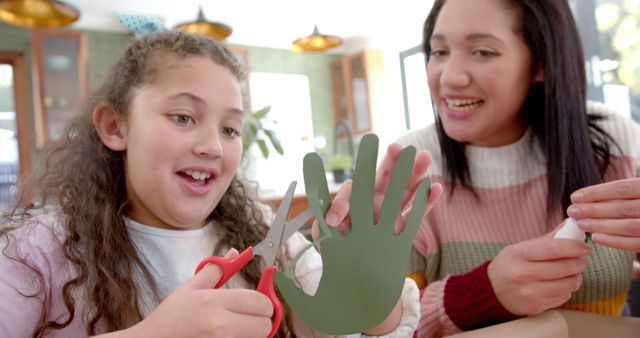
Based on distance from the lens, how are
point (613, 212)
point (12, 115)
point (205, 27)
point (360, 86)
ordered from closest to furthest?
1. point (613, 212)
2. point (205, 27)
3. point (12, 115)
4. point (360, 86)

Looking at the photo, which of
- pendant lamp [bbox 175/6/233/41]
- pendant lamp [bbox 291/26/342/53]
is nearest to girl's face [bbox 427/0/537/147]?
pendant lamp [bbox 175/6/233/41]

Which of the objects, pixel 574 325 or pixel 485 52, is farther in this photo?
pixel 485 52

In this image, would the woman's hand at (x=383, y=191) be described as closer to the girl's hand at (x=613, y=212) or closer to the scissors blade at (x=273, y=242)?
the scissors blade at (x=273, y=242)

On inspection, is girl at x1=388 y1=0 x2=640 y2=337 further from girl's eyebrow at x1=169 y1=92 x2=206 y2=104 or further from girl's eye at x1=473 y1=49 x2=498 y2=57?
girl's eyebrow at x1=169 y1=92 x2=206 y2=104

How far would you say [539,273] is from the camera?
607mm

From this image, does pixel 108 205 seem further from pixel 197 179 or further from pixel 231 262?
pixel 231 262

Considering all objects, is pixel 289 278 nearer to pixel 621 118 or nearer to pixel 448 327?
pixel 448 327

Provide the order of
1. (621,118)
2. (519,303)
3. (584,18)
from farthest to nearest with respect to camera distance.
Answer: (584,18)
(621,118)
(519,303)

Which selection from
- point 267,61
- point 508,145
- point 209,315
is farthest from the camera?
point 267,61

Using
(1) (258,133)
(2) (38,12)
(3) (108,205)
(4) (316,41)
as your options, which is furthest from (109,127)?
(4) (316,41)

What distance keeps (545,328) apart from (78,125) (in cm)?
78

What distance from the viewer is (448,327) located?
72cm

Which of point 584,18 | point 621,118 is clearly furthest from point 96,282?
point 584,18

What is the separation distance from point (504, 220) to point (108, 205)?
2.36ft
